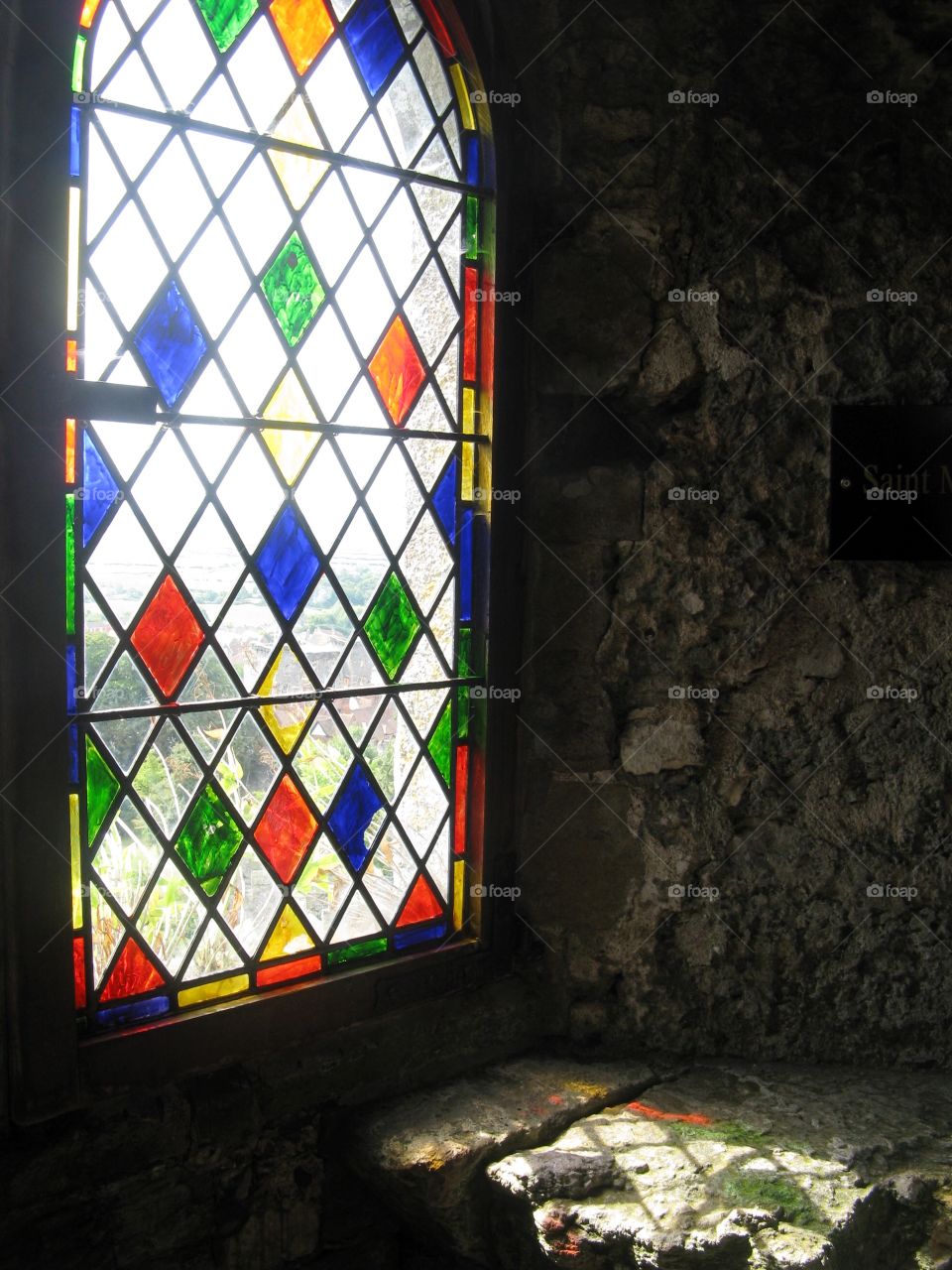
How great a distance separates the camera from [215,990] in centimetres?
220

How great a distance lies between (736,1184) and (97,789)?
1.38m

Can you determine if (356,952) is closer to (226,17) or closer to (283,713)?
(283,713)

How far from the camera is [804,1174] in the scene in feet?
7.02

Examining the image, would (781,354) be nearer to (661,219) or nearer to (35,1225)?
(661,219)

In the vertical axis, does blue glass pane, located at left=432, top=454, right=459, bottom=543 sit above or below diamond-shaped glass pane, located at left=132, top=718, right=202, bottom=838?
above

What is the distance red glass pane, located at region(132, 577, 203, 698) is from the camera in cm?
204

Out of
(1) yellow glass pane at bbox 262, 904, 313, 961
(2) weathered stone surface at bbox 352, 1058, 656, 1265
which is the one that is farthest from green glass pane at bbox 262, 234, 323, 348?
(2) weathered stone surface at bbox 352, 1058, 656, 1265

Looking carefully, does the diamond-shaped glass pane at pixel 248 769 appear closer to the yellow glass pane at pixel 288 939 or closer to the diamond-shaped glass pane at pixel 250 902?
the diamond-shaped glass pane at pixel 250 902

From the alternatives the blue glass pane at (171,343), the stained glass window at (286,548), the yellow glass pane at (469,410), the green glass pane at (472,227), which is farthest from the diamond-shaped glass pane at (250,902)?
the green glass pane at (472,227)

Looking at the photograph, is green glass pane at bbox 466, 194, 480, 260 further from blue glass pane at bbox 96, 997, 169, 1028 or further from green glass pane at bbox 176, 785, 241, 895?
blue glass pane at bbox 96, 997, 169, 1028

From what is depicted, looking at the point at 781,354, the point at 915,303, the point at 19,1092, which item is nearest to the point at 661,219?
the point at 781,354

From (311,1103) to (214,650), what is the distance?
96cm

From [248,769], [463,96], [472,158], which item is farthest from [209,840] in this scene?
[463,96]

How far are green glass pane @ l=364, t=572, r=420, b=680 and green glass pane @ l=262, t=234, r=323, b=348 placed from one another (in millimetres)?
543
